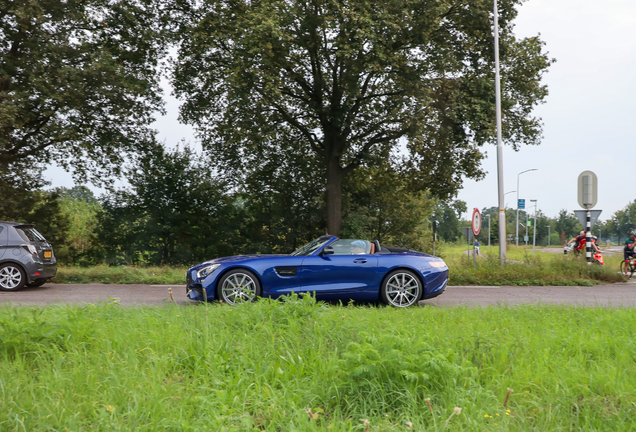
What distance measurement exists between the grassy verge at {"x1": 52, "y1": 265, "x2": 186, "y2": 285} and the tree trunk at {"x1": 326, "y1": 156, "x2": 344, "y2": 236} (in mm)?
7891

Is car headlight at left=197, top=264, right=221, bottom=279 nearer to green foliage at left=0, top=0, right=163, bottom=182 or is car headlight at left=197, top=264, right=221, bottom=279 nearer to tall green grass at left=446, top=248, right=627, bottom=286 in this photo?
tall green grass at left=446, top=248, right=627, bottom=286

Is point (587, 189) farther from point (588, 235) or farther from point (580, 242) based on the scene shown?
point (580, 242)

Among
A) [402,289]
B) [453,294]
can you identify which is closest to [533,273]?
[453,294]

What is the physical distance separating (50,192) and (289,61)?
11264mm

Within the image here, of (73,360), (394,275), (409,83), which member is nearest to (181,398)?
(73,360)

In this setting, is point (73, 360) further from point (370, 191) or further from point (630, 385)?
point (370, 191)

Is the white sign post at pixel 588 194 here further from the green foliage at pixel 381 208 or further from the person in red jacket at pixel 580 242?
Answer: the green foliage at pixel 381 208

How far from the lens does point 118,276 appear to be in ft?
40.4

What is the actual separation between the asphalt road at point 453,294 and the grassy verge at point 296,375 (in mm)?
4059

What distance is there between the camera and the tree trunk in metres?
19.4

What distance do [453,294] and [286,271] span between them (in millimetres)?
4589

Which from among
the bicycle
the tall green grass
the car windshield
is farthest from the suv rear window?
the bicycle

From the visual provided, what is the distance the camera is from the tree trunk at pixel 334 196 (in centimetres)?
1938

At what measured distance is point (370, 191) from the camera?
77.1 feet
